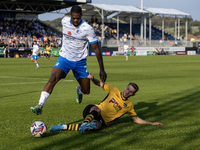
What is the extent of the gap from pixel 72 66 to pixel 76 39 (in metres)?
0.60

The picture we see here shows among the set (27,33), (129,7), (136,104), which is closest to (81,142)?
(136,104)

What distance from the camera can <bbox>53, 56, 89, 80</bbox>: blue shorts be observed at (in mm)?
7746

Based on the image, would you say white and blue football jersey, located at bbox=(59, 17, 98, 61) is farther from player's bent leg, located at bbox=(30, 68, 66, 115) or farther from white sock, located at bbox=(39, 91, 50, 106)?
white sock, located at bbox=(39, 91, 50, 106)

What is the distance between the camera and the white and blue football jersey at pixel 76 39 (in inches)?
303

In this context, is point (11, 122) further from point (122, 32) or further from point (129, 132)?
point (122, 32)

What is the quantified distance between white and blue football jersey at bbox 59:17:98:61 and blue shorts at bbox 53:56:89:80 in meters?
0.09

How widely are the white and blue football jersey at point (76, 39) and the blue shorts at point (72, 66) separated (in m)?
0.09

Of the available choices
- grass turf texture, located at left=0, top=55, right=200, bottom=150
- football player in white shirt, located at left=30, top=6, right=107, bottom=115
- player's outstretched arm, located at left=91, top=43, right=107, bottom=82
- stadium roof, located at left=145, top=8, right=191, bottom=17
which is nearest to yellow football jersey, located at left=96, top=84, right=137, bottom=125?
grass turf texture, located at left=0, top=55, right=200, bottom=150

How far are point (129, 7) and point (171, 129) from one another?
67386mm

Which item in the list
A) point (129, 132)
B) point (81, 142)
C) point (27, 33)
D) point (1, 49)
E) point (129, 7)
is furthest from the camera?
point (129, 7)

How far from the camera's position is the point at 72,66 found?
25.9ft

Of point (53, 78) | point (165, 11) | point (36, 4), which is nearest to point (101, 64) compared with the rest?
point (53, 78)

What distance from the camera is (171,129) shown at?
22.3 feet

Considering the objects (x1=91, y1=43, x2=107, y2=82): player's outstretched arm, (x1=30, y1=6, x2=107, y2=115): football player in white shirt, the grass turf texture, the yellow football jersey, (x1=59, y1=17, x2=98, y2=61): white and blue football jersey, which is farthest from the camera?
(x1=59, y1=17, x2=98, y2=61): white and blue football jersey
